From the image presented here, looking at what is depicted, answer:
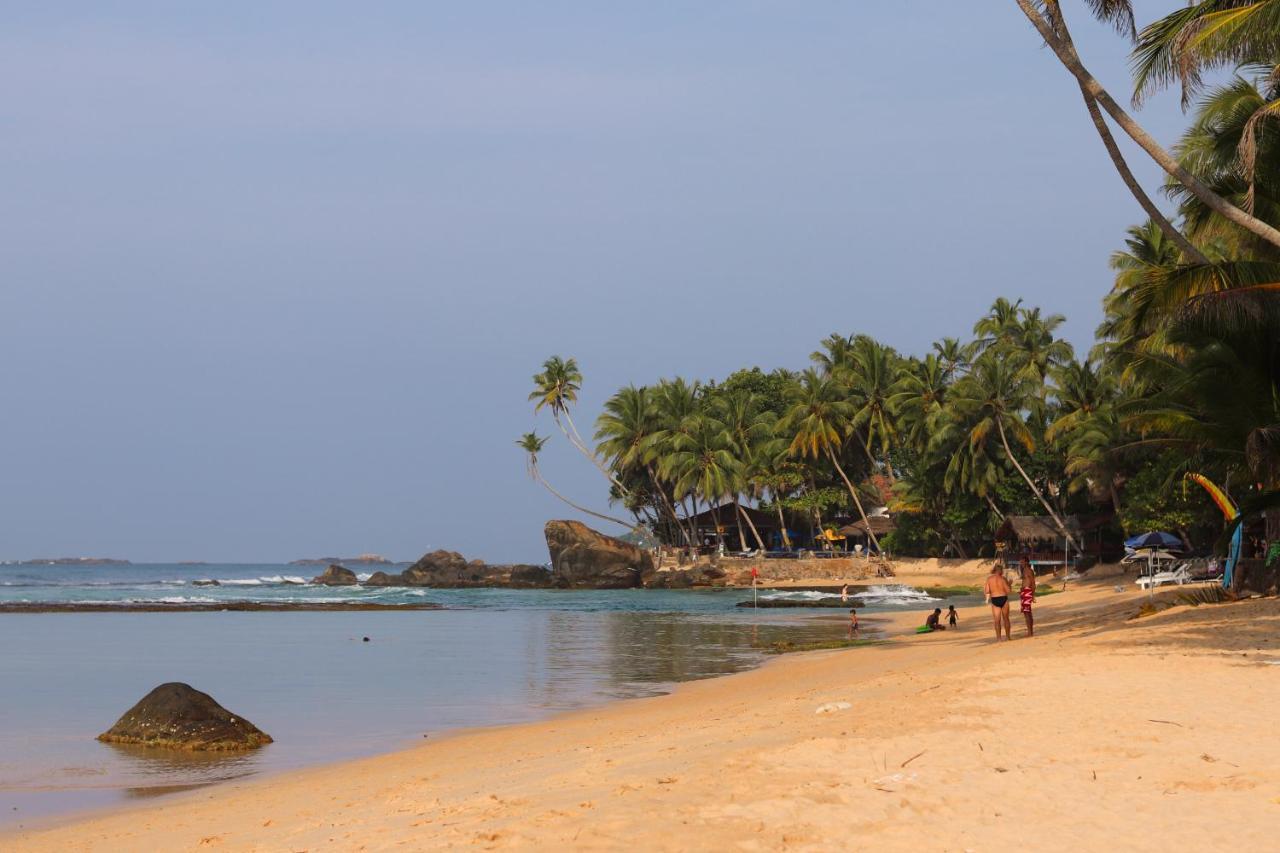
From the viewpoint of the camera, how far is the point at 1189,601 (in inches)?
827

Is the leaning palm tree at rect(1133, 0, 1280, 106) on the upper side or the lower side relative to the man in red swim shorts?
upper

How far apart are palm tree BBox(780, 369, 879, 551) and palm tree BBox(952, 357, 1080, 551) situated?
10868 millimetres

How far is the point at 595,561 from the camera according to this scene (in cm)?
6975

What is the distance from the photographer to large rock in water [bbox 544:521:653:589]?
67750mm

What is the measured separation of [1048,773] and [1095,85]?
9.92m

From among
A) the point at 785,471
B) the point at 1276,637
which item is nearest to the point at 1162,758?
the point at 1276,637

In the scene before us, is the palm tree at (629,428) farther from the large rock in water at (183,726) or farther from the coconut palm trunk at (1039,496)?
the large rock in water at (183,726)

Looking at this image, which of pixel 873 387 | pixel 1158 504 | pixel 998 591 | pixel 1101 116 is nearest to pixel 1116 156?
pixel 1101 116

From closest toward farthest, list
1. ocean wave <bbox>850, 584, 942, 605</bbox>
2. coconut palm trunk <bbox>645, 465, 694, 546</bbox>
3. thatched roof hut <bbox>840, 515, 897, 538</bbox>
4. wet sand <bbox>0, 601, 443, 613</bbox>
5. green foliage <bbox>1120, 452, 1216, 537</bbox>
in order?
green foliage <bbox>1120, 452, 1216, 537</bbox>, ocean wave <bbox>850, 584, 942, 605</bbox>, wet sand <bbox>0, 601, 443, 613</bbox>, thatched roof hut <bbox>840, 515, 897, 538</bbox>, coconut palm trunk <bbox>645, 465, 694, 546</bbox>

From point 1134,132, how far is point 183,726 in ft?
45.0

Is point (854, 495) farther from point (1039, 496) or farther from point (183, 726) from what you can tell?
point (183, 726)

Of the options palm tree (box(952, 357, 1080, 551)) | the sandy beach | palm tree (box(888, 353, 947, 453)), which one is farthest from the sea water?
palm tree (box(888, 353, 947, 453))

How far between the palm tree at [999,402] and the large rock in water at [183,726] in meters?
43.9

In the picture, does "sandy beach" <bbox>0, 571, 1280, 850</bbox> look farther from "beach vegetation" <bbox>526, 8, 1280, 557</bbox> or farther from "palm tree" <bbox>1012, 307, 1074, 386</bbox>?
"palm tree" <bbox>1012, 307, 1074, 386</bbox>
